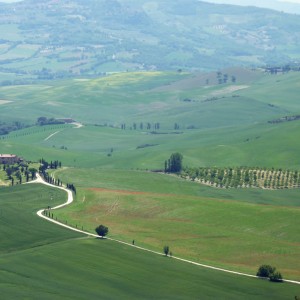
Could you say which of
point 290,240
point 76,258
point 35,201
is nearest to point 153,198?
point 35,201

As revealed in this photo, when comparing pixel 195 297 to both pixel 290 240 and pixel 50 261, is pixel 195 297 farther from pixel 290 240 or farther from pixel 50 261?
pixel 290 240

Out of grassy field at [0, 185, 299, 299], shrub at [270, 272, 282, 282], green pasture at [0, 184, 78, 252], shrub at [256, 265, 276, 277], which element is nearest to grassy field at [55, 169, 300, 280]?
shrub at [270, 272, 282, 282]

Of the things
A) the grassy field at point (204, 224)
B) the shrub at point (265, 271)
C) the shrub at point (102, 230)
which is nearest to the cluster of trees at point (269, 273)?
the shrub at point (265, 271)

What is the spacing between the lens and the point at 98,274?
13350 centimetres

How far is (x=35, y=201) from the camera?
621 feet

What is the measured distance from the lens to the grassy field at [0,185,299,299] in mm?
125188

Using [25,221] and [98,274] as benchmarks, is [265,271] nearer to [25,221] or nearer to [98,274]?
[98,274]

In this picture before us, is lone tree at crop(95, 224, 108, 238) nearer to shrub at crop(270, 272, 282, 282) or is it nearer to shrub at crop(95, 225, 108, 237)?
shrub at crop(95, 225, 108, 237)

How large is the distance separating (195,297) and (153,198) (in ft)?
222

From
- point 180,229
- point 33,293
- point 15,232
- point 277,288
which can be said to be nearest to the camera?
point 33,293

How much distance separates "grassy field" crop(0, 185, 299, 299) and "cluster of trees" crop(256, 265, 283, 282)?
2.33m

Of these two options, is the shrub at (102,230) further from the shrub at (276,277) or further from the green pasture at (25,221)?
the shrub at (276,277)

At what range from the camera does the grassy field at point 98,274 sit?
125188 millimetres

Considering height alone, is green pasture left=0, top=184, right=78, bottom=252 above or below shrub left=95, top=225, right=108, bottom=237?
below
